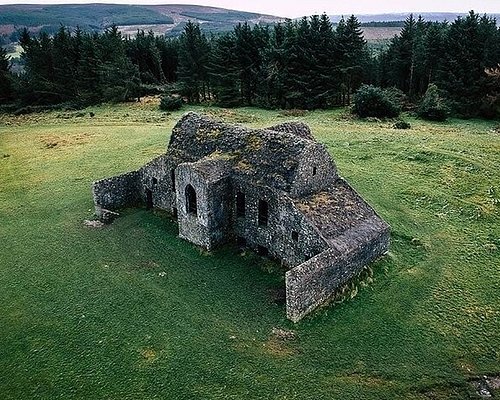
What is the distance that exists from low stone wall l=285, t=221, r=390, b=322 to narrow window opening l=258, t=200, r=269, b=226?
4.07m

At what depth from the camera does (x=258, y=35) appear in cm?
6356

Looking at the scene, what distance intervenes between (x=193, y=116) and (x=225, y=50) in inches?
1393

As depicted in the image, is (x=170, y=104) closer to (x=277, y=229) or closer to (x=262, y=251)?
(x=262, y=251)

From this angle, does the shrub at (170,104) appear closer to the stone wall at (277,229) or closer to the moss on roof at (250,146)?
the moss on roof at (250,146)

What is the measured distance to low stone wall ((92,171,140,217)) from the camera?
2873cm

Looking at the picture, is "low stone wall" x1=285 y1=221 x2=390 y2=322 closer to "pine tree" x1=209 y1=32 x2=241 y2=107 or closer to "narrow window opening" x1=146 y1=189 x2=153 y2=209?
"narrow window opening" x1=146 y1=189 x2=153 y2=209

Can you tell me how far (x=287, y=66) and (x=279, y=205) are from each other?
129 ft

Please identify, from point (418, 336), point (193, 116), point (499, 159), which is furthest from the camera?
point (499, 159)

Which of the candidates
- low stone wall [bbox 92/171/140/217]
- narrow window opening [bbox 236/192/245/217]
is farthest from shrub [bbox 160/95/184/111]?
narrow window opening [bbox 236/192/245/217]

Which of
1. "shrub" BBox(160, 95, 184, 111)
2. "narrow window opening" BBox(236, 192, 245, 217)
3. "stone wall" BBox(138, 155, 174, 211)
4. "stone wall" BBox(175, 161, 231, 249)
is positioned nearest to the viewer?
"stone wall" BBox(175, 161, 231, 249)

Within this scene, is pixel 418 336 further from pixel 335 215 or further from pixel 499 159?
pixel 499 159

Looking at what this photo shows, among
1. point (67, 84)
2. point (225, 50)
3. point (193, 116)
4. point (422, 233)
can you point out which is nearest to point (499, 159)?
point (422, 233)

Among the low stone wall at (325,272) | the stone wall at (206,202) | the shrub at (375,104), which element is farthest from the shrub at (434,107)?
the stone wall at (206,202)

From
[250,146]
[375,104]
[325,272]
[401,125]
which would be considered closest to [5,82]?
[375,104]
